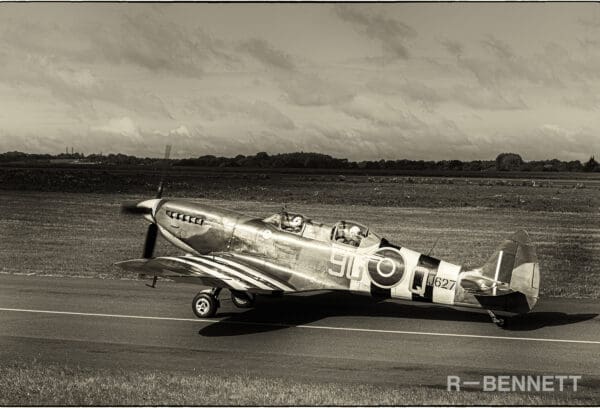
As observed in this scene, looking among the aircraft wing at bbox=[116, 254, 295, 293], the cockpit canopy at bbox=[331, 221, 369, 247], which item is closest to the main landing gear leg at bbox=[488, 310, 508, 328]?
the cockpit canopy at bbox=[331, 221, 369, 247]

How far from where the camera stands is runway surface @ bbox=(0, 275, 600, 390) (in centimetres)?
1092

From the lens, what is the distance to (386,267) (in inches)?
529

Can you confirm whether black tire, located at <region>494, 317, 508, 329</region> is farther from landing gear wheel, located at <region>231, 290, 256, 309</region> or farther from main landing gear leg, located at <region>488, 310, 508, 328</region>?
landing gear wheel, located at <region>231, 290, 256, 309</region>

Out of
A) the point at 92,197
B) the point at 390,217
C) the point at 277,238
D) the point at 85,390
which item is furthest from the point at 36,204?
the point at 85,390

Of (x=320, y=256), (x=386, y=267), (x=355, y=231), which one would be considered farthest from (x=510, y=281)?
(x=320, y=256)

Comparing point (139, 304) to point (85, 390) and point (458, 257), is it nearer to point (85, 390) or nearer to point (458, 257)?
point (85, 390)

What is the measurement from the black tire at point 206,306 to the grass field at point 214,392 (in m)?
3.86

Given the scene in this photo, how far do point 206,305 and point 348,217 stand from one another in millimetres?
23650

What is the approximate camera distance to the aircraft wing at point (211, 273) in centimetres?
1333

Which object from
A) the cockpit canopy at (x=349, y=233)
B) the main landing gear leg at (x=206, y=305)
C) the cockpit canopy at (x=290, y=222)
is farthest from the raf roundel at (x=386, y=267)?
the main landing gear leg at (x=206, y=305)

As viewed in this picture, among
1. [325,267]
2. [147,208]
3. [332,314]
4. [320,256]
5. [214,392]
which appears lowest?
[214,392]

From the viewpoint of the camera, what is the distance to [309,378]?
10.3 metres

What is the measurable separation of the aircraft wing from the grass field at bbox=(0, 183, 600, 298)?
20.6 ft

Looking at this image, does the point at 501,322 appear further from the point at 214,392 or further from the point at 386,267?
the point at 214,392
